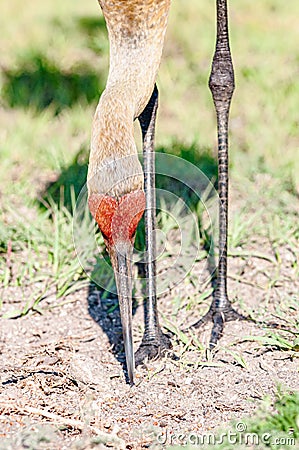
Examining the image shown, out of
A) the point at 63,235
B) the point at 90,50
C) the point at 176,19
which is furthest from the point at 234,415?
the point at 176,19

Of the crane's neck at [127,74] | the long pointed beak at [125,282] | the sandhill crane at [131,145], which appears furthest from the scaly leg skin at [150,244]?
the long pointed beak at [125,282]

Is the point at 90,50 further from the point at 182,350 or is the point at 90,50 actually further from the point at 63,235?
the point at 182,350

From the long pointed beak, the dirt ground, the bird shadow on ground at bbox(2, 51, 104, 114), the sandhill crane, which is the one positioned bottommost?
the dirt ground

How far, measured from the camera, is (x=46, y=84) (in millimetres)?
7785

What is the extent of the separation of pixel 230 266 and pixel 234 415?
1.70 meters

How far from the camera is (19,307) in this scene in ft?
16.5

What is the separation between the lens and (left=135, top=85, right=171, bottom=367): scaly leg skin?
445 centimetres

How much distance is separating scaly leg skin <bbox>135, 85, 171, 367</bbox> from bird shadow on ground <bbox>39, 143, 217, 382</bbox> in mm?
176

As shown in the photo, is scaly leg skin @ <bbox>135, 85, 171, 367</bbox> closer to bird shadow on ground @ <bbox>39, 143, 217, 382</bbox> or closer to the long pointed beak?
bird shadow on ground @ <bbox>39, 143, 217, 382</bbox>

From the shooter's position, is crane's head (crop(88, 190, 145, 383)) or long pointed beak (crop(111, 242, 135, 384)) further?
long pointed beak (crop(111, 242, 135, 384))

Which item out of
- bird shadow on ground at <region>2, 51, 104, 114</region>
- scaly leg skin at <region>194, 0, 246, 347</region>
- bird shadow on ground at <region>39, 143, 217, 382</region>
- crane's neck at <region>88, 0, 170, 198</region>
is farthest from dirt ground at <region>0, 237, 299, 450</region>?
bird shadow on ground at <region>2, 51, 104, 114</region>

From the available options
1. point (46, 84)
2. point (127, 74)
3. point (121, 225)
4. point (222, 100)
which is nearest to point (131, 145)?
point (121, 225)

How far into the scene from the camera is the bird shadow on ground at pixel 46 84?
746 centimetres

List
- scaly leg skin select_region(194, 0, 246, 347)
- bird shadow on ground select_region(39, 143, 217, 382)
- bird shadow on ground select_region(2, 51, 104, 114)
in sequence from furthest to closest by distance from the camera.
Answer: bird shadow on ground select_region(2, 51, 104, 114), bird shadow on ground select_region(39, 143, 217, 382), scaly leg skin select_region(194, 0, 246, 347)
